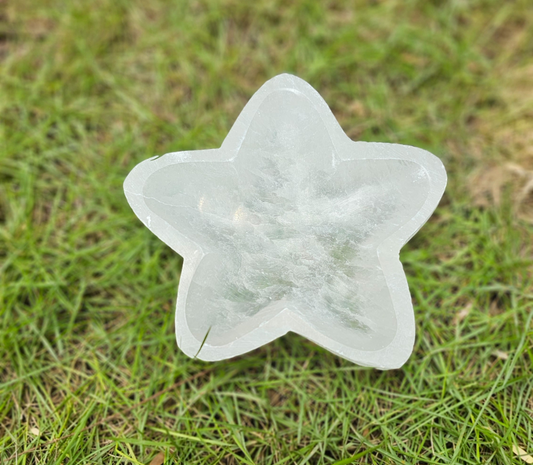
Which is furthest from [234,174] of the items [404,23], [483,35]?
[483,35]

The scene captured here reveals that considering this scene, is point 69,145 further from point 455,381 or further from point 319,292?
point 455,381

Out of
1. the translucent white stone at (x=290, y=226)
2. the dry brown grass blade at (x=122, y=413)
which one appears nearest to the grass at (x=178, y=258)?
the dry brown grass blade at (x=122, y=413)

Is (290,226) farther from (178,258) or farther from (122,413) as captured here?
(122,413)

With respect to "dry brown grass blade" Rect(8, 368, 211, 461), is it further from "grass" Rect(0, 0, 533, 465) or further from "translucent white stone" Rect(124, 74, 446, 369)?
"translucent white stone" Rect(124, 74, 446, 369)

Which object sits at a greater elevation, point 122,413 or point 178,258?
point 178,258

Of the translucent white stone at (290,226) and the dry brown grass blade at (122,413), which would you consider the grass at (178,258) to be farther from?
the translucent white stone at (290,226)

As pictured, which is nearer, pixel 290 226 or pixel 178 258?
pixel 290 226

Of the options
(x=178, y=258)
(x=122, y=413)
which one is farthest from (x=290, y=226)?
(x=122, y=413)
